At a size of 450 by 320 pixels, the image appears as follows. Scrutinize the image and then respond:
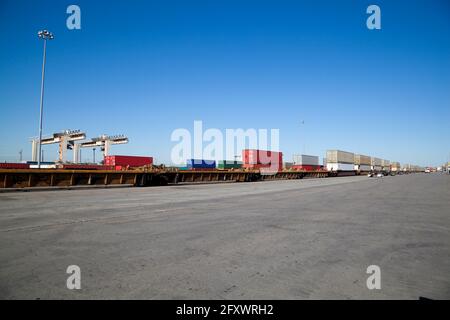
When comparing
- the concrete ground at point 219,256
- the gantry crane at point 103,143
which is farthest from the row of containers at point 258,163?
the concrete ground at point 219,256

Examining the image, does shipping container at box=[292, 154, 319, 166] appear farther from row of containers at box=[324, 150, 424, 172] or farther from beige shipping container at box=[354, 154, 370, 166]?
beige shipping container at box=[354, 154, 370, 166]

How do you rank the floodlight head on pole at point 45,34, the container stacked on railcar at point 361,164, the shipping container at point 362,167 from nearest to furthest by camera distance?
the floodlight head on pole at point 45,34
the shipping container at point 362,167
the container stacked on railcar at point 361,164

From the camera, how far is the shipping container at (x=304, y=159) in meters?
65.0

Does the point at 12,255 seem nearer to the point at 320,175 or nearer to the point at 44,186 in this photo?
the point at 44,186

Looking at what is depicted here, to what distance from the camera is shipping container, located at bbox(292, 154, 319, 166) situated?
64969 millimetres

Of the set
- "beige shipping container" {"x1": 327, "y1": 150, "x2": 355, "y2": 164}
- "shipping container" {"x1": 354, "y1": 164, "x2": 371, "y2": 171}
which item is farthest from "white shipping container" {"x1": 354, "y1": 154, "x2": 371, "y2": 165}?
"beige shipping container" {"x1": 327, "y1": 150, "x2": 355, "y2": 164}

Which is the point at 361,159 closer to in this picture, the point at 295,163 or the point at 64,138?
the point at 295,163

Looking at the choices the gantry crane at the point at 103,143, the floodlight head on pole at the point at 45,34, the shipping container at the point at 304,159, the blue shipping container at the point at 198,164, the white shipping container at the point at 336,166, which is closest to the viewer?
the floodlight head on pole at the point at 45,34

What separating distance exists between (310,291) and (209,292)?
126 centimetres

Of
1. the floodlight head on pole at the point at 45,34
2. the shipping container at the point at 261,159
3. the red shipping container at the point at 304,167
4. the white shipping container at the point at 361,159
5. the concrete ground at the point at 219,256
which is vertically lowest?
the concrete ground at the point at 219,256

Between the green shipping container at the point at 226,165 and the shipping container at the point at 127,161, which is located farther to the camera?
the green shipping container at the point at 226,165

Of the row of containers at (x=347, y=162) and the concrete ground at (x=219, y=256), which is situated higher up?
the row of containers at (x=347, y=162)

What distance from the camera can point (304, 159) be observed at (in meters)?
65.7

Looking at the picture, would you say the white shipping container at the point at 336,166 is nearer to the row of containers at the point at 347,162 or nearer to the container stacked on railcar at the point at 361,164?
the row of containers at the point at 347,162
